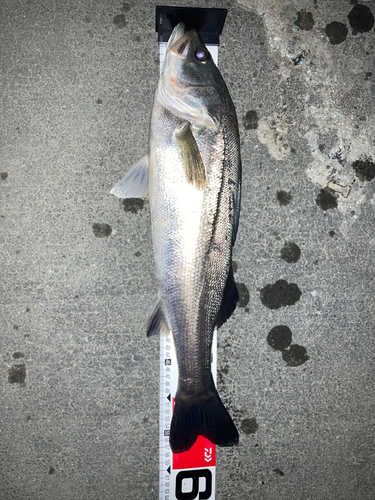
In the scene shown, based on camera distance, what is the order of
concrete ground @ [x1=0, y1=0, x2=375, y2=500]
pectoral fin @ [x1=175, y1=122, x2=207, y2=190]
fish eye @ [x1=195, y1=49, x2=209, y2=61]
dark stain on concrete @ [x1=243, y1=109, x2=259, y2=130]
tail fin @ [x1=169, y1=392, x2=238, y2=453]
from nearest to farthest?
pectoral fin @ [x1=175, y1=122, x2=207, y2=190]
fish eye @ [x1=195, y1=49, x2=209, y2=61]
tail fin @ [x1=169, y1=392, x2=238, y2=453]
concrete ground @ [x1=0, y1=0, x2=375, y2=500]
dark stain on concrete @ [x1=243, y1=109, x2=259, y2=130]

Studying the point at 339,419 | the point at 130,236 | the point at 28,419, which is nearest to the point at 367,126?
the point at 130,236

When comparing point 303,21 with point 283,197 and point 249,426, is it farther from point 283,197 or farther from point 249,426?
point 249,426

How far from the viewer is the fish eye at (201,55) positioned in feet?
5.66

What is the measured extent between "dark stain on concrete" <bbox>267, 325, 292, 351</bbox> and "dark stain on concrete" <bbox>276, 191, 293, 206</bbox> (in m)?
0.85

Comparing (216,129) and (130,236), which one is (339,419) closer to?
(130,236)

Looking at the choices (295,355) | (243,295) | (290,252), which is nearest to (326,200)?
(290,252)

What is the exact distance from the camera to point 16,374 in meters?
2.10

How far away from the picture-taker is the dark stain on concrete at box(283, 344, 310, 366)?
223 centimetres

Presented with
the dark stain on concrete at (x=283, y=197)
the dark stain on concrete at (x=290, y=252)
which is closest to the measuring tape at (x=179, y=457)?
the dark stain on concrete at (x=290, y=252)

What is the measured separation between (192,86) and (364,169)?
1.38 metres

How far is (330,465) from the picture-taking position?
7.47 feet

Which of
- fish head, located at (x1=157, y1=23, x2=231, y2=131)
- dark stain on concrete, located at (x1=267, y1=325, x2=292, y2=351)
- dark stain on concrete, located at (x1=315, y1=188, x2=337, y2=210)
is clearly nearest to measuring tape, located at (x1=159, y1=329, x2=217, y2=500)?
dark stain on concrete, located at (x1=267, y1=325, x2=292, y2=351)

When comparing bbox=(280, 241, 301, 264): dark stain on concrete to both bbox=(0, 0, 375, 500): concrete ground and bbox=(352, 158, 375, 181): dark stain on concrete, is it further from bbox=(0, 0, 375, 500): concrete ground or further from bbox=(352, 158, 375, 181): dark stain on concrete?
bbox=(352, 158, 375, 181): dark stain on concrete

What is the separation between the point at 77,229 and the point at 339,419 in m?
2.22
